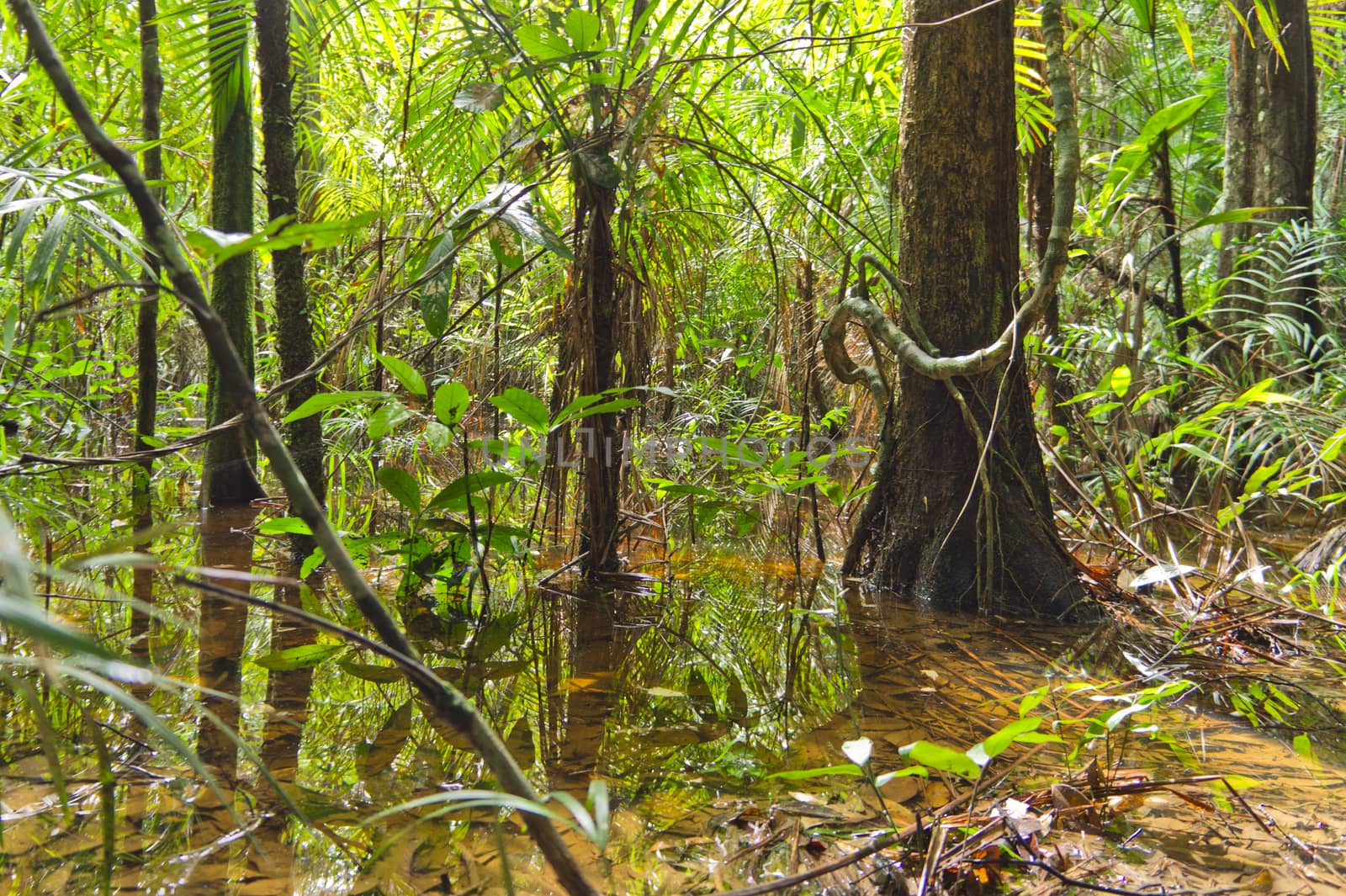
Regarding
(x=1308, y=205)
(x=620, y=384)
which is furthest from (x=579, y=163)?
(x=1308, y=205)

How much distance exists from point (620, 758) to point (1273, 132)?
5027mm

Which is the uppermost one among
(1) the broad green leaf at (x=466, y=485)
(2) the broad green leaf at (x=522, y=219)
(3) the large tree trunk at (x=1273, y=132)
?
(3) the large tree trunk at (x=1273, y=132)

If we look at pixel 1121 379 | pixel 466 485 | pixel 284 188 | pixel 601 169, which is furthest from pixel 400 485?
pixel 1121 379

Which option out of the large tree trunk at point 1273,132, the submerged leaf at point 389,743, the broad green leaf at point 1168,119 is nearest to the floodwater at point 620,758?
the submerged leaf at point 389,743

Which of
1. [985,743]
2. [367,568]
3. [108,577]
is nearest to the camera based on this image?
[985,743]

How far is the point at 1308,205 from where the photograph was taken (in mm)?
4629

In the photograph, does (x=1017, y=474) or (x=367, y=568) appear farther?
(x=367, y=568)

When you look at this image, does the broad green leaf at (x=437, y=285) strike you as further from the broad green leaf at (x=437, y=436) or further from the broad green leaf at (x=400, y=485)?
the broad green leaf at (x=400, y=485)

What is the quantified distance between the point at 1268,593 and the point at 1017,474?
830 millimetres

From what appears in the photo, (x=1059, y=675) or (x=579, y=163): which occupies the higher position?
(x=579, y=163)

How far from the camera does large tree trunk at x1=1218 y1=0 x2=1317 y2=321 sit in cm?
454

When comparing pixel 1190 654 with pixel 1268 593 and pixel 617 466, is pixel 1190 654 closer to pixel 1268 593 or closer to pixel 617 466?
pixel 1268 593

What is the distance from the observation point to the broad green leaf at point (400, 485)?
2.03 metres

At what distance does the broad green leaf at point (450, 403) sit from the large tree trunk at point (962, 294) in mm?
1315
